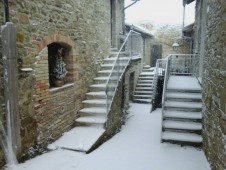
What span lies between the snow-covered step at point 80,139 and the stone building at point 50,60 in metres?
0.17

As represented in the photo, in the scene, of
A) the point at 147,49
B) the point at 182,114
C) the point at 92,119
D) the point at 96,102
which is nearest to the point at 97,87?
the point at 96,102

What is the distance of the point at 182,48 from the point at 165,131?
13605mm

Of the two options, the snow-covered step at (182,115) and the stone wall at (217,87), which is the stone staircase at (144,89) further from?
the stone wall at (217,87)

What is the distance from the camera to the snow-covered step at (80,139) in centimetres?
542

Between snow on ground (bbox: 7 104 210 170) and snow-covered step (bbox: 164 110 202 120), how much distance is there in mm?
765

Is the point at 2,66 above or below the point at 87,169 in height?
above

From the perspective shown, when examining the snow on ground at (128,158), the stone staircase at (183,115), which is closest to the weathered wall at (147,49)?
the stone staircase at (183,115)

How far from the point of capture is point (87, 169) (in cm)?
462

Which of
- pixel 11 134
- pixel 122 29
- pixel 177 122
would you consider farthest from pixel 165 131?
pixel 122 29

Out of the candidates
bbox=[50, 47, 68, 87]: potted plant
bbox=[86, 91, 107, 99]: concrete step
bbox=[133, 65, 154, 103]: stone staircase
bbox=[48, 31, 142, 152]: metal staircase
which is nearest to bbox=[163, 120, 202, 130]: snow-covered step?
bbox=[48, 31, 142, 152]: metal staircase

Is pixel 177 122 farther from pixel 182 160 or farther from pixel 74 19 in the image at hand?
pixel 74 19

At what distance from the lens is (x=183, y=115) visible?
257 inches

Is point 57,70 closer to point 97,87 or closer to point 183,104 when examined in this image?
point 97,87

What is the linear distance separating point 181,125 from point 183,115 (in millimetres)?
354
